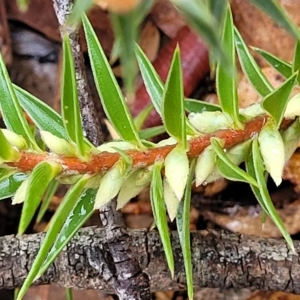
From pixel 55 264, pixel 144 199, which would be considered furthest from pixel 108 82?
pixel 144 199

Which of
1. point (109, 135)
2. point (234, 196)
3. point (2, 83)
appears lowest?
point (234, 196)

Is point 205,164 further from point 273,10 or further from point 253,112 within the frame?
point 273,10

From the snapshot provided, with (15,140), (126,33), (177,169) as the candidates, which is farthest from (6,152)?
(126,33)

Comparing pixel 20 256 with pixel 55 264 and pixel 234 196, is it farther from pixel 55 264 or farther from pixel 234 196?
pixel 234 196

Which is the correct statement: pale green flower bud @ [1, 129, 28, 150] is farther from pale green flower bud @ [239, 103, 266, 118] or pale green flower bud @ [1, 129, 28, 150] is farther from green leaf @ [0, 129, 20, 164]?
pale green flower bud @ [239, 103, 266, 118]


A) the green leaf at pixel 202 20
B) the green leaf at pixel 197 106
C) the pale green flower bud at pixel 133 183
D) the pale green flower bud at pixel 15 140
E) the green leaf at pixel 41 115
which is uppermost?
the green leaf at pixel 202 20

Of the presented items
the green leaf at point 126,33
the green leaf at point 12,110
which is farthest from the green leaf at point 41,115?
the green leaf at point 126,33

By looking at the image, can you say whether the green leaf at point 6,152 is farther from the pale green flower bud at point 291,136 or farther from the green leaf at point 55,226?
the pale green flower bud at point 291,136
